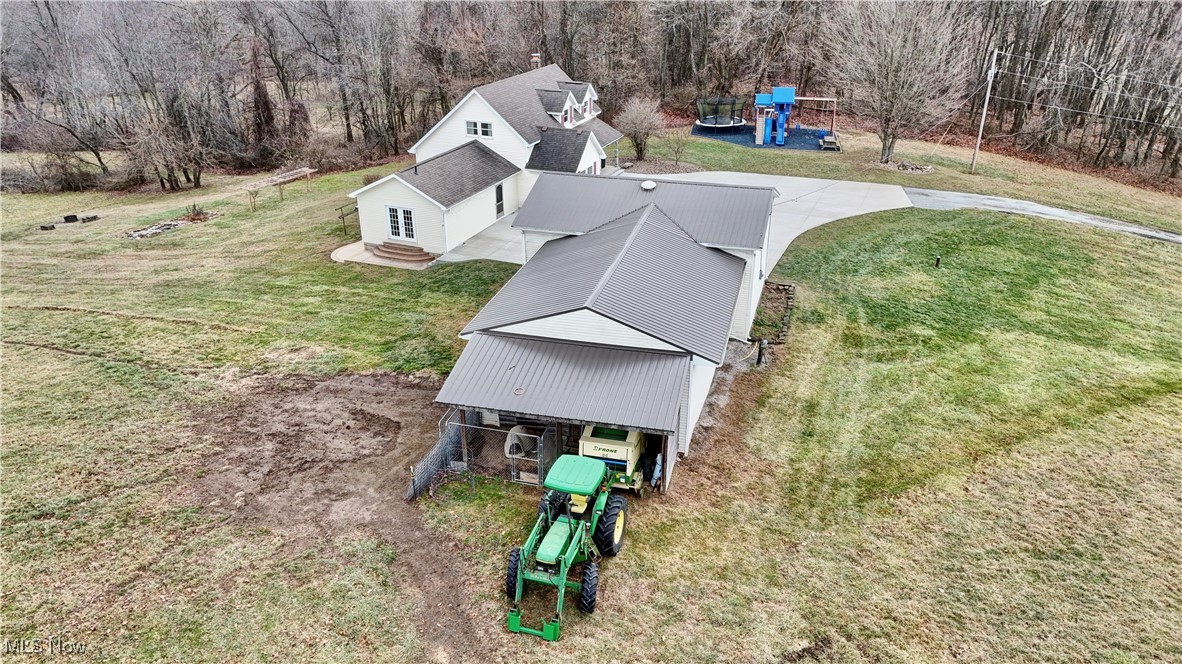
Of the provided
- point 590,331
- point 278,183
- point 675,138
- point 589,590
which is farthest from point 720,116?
point 589,590

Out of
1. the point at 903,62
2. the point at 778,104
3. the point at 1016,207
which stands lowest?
the point at 1016,207

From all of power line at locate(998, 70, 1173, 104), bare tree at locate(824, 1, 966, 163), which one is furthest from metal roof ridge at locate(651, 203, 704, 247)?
power line at locate(998, 70, 1173, 104)

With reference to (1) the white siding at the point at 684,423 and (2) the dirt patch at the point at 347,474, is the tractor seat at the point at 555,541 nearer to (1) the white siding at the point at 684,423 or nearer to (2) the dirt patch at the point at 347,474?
(2) the dirt patch at the point at 347,474

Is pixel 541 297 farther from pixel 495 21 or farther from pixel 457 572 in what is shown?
pixel 495 21

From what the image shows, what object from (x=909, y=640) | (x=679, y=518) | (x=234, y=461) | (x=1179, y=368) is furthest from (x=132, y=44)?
(x=1179, y=368)

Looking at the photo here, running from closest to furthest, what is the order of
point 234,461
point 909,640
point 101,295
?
1. point 909,640
2. point 234,461
3. point 101,295

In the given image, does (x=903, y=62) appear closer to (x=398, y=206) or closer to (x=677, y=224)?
(x=677, y=224)
